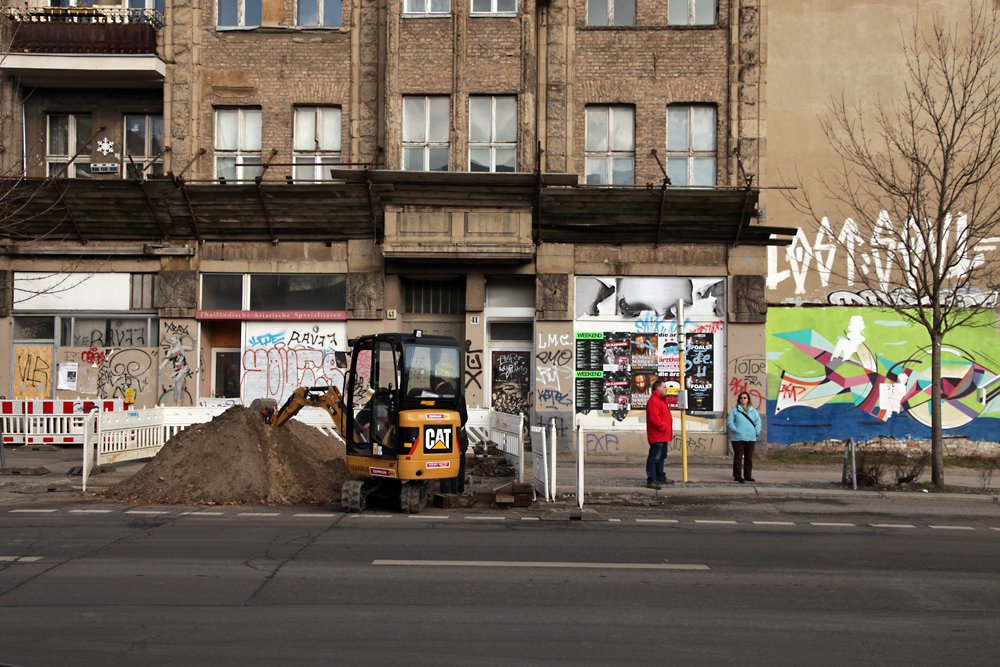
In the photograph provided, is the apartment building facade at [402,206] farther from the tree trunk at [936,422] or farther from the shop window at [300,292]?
the tree trunk at [936,422]

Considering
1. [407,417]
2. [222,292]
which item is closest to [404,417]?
[407,417]

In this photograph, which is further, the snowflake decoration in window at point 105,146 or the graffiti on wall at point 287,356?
the snowflake decoration in window at point 105,146

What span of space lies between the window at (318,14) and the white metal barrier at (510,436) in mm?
10279

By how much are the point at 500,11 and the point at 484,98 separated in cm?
205

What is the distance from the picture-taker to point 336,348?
1898 centimetres

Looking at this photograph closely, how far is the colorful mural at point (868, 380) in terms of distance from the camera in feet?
65.3

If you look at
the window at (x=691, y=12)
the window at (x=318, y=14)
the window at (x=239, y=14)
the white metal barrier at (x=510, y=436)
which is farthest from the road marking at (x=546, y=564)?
the window at (x=239, y=14)

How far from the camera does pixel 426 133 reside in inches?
746

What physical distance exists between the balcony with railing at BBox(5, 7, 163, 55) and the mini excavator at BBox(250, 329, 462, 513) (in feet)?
39.7

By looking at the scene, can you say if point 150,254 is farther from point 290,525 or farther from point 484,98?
point 290,525

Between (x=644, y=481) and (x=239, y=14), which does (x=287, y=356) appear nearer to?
(x=239, y=14)

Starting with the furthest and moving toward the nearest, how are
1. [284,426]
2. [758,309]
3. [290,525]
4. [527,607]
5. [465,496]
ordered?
[758,309] < [284,426] < [465,496] < [290,525] < [527,607]

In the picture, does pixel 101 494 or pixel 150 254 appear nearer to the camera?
pixel 101 494

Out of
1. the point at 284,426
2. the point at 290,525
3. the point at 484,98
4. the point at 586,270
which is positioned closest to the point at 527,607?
the point at 290,525
